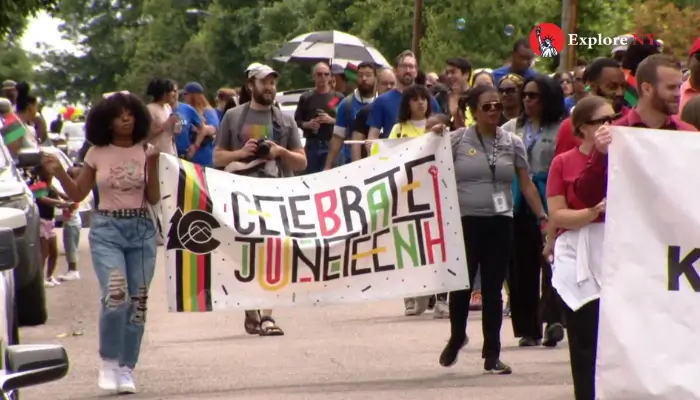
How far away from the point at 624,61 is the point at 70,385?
4605 millimetres

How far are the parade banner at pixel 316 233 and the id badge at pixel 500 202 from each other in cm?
23

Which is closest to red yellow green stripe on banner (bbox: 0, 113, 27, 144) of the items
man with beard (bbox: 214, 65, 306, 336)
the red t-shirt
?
man with beard (bbox: 214, 65, 306, 336)

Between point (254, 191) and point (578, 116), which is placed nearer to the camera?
point (578, 116)

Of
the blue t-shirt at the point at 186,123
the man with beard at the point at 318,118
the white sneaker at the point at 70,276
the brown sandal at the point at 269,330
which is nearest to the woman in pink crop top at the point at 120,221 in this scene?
the brown sandal at the point at 269,330

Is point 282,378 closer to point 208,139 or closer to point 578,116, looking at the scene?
point 578,116

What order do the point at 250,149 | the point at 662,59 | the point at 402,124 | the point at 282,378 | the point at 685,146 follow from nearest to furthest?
the point at 685,146
the point at 662,59
the point at 282,378
the point at 250,149
the point at 402,124

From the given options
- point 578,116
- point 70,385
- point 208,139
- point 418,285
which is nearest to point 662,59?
point 578,116

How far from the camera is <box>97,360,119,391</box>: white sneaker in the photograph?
33.6 ft

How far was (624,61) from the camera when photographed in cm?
1270

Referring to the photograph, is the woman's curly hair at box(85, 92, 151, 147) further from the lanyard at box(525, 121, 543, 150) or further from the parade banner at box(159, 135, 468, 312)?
the lanyard at box(525, 121, 543, 150)

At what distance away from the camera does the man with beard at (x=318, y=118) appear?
1748cm

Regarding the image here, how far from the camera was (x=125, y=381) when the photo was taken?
33.7ft

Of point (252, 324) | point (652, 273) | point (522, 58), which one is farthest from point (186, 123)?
point (652, 273)

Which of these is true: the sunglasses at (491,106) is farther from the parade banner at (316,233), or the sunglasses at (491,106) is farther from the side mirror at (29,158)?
the side mirror at (29,158)
